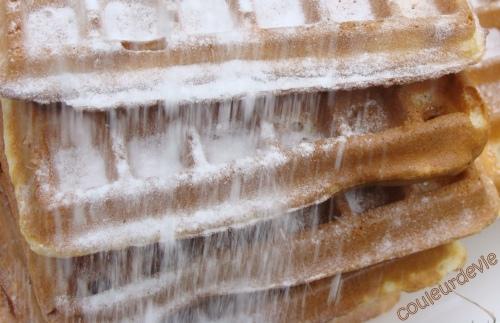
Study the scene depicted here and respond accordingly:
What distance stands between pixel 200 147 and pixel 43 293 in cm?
44

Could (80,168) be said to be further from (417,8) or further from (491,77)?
(491,77)

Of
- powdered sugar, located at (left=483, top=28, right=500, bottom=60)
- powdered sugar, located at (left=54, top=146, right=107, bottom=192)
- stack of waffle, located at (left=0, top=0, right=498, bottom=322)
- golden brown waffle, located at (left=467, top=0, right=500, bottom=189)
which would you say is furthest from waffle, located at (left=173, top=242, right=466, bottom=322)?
powdered sugar, located at (left=483, top=28, right=500, bottom=60)

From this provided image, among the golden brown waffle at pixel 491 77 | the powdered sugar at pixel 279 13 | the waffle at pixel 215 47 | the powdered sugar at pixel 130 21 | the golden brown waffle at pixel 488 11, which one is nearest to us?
the waffle at pixel 215 47

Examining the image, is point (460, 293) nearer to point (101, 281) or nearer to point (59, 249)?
point (101, 281)

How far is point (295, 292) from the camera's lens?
173cm

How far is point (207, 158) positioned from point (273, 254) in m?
0.25

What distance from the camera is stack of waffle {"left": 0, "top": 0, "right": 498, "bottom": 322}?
4.81ft

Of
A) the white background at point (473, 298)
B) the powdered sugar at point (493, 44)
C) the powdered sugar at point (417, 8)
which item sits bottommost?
the white background at point (473, 298)

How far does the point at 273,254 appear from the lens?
5.33 feet

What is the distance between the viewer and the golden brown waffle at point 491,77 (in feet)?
6.56

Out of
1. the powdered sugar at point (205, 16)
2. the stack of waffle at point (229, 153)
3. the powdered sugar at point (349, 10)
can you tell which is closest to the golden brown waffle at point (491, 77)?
the stack of waffle at point (229, 153)

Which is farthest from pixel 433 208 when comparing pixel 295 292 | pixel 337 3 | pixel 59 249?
pixel 59 249

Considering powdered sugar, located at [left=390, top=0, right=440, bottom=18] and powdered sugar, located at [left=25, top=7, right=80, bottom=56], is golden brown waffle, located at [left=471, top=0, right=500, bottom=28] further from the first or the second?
powdered sugar, located at [left=25, top=7, right=80, bottom=56]

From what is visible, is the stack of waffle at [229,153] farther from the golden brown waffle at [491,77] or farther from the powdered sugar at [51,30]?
the golden brown waffle at [491,77]
